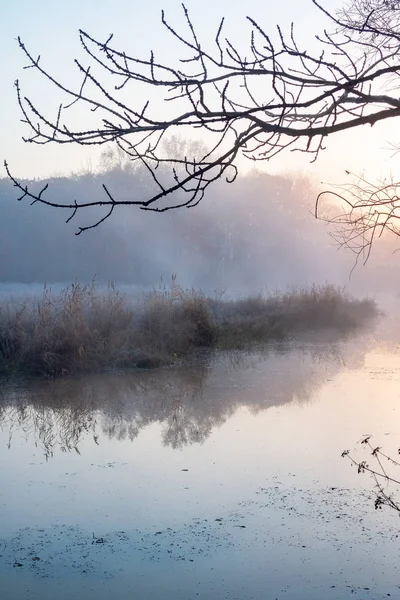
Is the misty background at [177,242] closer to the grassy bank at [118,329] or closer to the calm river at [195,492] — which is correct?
the grassy bank at [118,329]

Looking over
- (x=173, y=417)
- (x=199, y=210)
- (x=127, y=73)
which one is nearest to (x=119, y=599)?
(x=127, y=73)

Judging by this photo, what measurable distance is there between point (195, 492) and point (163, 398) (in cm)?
364

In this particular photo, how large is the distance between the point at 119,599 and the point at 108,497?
1.61 metres

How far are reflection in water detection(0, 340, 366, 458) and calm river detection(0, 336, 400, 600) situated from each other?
4 cm

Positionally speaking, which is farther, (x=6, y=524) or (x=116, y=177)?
(x=116, y=177)

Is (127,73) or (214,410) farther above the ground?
(127,73)

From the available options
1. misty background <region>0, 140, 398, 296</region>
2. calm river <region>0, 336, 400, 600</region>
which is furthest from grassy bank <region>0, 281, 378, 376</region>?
misty background <region>0, 140, 398, 296</region>

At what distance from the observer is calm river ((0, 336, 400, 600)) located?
433 cm

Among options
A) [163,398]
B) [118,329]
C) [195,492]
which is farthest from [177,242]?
[195,492]

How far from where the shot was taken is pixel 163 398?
9.31 meters

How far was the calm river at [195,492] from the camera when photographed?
4.33 metres

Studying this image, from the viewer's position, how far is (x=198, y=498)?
18.3 ft

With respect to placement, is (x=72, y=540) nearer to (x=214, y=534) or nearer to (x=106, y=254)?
(x=214, y=534)

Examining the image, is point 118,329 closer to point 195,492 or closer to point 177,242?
point 195,492
